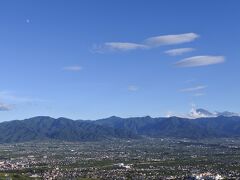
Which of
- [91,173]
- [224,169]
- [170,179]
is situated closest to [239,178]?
[170,179]

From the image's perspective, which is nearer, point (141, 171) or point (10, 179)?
point (10, 179)

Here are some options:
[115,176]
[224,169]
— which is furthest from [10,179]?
[224,169]

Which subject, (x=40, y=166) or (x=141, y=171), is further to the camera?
(x=40, y=166)

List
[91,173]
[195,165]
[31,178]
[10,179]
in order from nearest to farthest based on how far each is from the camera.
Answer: [10,179] → [31,178] → [91,173] → [195,165]

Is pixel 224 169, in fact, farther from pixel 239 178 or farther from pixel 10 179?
pixel 10 179

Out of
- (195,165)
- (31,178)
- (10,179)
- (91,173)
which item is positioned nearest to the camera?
(10,179)

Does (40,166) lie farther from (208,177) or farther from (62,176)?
(208,177)

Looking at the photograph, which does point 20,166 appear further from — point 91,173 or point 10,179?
point 10,179

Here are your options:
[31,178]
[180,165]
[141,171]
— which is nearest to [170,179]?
[141,171]
